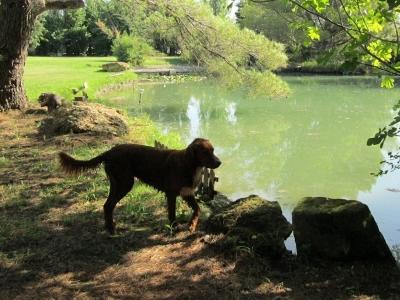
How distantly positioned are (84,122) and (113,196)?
19.5 feet

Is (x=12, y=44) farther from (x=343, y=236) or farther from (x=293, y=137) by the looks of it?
(x=343, y=236)

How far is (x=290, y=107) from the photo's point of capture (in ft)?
76.8

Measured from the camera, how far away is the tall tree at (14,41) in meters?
13.0

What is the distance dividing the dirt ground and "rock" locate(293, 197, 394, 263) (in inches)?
5.2

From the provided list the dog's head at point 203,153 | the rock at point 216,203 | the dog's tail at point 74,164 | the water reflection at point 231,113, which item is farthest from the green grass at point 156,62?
the dog's head at point 203,153

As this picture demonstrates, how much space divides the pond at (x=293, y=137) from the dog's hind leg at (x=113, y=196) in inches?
150

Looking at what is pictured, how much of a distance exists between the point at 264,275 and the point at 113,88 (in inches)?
1057

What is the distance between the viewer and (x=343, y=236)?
502 cm

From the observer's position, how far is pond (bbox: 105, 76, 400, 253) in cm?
988

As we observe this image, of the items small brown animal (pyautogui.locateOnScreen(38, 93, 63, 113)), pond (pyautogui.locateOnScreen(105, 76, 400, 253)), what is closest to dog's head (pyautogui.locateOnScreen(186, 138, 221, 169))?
pond (pyautogui.locateOnScreen(105, 76, 400, 253))

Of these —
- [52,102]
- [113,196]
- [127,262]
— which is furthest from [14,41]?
[127,262]

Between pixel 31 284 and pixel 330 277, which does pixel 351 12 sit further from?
pixel 31 284

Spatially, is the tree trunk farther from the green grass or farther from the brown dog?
the green grass

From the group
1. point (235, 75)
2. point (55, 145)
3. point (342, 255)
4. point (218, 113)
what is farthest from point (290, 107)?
point (342, 255)
